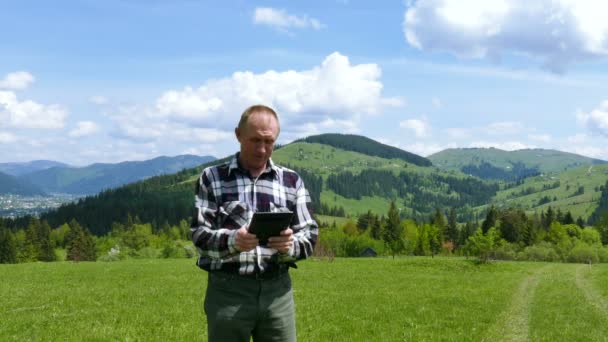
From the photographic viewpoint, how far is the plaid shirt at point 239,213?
5684 millimetres

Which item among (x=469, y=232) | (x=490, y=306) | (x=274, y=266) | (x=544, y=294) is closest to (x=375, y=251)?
(x=469, y=232)

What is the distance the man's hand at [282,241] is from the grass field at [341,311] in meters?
11.4

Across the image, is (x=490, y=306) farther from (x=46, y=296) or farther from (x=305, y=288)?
(x=46, y=296)

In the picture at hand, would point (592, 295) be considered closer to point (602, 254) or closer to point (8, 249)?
point (602, 254)

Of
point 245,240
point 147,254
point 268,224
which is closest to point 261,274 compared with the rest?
point 245,240

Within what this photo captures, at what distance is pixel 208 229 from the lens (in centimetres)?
567

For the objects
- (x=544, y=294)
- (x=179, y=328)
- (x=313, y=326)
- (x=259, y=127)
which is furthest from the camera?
(x=544, y=294)

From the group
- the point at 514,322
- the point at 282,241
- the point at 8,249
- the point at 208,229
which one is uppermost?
the point at 208,229

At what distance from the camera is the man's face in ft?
18.8

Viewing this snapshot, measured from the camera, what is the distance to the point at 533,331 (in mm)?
19734

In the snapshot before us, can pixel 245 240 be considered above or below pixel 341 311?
above

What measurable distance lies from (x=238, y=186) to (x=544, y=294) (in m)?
34.3

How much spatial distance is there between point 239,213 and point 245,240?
592 millimetres

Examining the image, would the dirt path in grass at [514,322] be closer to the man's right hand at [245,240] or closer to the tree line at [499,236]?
the man's right hand at [245,240]
